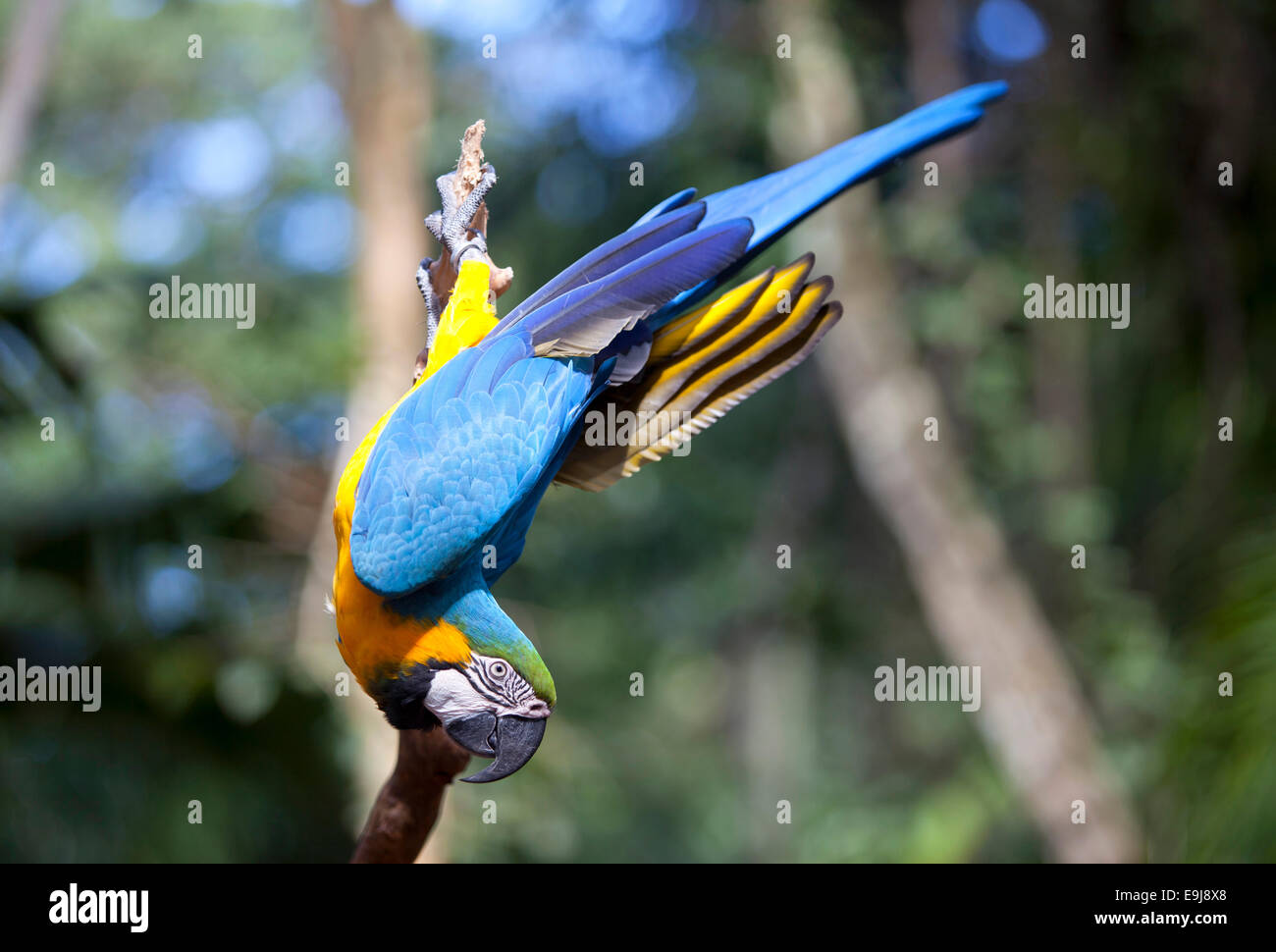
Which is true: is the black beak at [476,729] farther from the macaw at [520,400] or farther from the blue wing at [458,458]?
the blue wing at [458,458]

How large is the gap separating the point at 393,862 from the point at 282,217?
9.05 metres

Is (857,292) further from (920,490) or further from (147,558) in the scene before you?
(147,558)

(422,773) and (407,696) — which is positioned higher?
(407,696)

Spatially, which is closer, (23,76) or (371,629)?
(371,629)

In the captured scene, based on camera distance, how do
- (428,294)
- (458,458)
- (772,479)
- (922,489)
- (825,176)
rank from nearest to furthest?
(458,458) < (825,176) < (428,294) < (922,489) < (772,479)

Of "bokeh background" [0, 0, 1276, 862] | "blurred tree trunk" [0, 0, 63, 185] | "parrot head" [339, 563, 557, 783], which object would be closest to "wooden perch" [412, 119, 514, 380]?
"parrot head" [339, 563, 557, 783]

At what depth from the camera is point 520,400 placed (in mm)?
1846

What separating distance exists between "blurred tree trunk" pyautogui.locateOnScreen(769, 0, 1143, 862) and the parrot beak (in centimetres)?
417

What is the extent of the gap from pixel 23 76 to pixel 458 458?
4171 mm

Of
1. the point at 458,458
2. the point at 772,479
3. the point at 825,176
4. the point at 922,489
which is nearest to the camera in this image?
the point at 458,458

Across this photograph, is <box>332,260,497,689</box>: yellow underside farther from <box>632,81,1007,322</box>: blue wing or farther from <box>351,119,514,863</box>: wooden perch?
<box>632,81,1007,322</box>: blue wing

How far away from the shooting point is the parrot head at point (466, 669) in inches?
71.4

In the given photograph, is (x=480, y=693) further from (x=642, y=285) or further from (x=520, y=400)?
(x=642, y=285)

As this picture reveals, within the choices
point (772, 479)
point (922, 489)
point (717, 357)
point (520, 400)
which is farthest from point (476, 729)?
point (772, 479)
